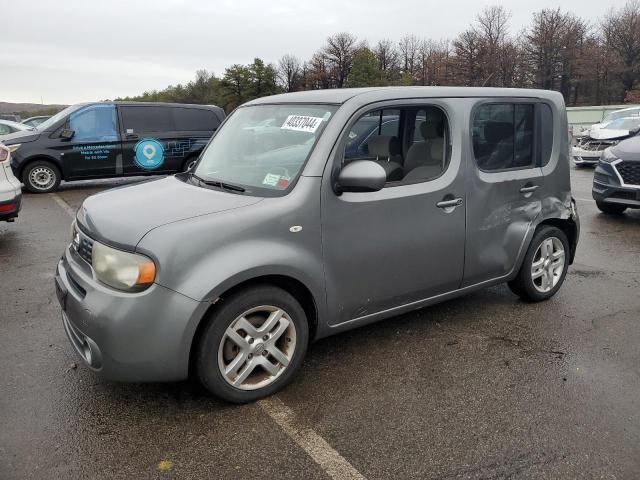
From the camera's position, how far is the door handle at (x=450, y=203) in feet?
12.1

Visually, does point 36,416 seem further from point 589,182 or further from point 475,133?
point 589,182

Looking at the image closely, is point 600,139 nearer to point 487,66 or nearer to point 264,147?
point 264,147

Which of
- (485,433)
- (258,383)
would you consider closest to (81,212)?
(258,383)

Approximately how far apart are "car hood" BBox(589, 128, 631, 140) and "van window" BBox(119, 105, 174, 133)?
1269cm

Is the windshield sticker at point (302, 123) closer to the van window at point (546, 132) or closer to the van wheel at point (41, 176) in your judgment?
the van window at point (546, 132)

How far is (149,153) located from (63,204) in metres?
2.39

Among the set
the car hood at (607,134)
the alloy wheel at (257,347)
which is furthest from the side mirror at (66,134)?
the car hood at (607,134)

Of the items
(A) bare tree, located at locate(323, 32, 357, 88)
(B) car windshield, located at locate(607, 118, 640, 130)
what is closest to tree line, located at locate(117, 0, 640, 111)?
(A) bare tree, located at locate(323, 32, 357, 88)

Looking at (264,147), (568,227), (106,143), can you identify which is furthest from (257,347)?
(106,143)

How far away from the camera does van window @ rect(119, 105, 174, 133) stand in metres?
11.3

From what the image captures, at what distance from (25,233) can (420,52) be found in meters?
86.3

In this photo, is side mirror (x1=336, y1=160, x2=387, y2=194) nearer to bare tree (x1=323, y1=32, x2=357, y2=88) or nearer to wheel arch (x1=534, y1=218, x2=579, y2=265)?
wheel arch (x1=534, y1=218, x2=579, y2=265)

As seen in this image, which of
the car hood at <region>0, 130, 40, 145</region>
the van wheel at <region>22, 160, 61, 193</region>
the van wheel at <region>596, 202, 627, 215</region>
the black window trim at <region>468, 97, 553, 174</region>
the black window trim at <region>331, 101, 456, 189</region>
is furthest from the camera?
the van wheel at <region>22, 160, 61, 193</region>

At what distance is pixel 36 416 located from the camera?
293 centimetres
